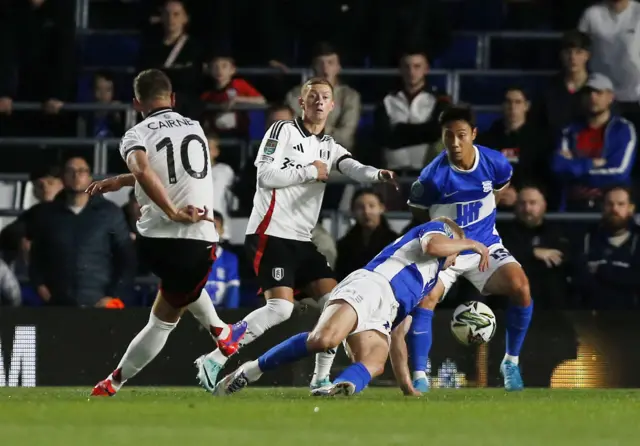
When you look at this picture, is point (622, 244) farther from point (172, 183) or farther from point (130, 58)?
point (130, 58)

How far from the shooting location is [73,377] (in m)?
12.2

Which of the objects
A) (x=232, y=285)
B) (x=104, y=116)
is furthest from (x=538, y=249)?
(x=104, y=116)

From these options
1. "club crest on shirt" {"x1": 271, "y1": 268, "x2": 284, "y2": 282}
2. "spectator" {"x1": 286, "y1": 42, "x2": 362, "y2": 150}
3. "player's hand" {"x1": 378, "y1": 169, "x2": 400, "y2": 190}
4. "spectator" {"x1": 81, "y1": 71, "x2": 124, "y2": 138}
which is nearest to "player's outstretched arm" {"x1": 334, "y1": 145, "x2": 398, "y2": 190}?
"player's hand" {"x1": 378, "y1": 169, "x2": 400, "y2": 190}

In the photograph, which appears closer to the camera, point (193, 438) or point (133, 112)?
point (193, 438)

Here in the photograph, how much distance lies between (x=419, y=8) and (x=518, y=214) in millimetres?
2942

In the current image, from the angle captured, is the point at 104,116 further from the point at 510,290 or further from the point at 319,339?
the point at 319,339

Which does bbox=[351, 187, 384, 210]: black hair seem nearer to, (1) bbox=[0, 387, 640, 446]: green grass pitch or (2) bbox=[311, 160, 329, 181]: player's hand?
(2) bbox=[311, 160, 329, 181]: player's hand

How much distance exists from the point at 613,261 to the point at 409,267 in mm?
3954

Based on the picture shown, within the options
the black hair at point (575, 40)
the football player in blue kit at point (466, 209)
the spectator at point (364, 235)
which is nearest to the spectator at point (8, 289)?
the spectator at point (364, 235)

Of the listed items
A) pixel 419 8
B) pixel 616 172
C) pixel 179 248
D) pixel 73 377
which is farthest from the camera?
pixel 419 8

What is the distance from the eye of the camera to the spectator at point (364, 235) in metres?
12.3

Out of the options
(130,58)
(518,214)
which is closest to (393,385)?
(518,214)

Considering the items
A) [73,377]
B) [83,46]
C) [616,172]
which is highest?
[83,46]

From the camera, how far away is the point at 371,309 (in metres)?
8.55
